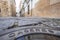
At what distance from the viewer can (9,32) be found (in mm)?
973

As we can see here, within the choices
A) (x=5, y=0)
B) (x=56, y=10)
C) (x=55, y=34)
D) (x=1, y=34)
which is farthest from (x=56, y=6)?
(x=5, y=0)

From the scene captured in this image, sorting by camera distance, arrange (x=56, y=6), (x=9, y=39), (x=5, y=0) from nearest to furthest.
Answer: (x=9, y=39), (x=56, y=6), (x=5, y=0)

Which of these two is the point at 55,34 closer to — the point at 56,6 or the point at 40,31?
the point at 40,31

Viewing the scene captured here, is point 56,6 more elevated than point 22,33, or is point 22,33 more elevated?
point 56,6

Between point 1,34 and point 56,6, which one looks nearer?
point 1,34

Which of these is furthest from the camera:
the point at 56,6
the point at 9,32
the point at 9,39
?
the point at 56,6

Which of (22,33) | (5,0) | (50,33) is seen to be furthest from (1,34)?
(5,0)

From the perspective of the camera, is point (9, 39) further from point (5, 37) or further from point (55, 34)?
point (55, 34)

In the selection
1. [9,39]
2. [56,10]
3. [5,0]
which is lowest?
[9,39]

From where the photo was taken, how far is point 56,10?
218cm

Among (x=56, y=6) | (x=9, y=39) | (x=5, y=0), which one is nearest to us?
(x=9, y=39)

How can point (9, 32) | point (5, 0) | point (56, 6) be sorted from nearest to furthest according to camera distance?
point (9, 32) → point (56, 6) → point (5, 0)

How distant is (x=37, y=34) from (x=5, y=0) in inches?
181

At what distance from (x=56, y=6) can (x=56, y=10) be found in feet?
0.26
